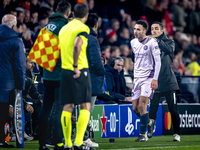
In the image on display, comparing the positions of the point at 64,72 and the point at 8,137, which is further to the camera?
the point at 8,137

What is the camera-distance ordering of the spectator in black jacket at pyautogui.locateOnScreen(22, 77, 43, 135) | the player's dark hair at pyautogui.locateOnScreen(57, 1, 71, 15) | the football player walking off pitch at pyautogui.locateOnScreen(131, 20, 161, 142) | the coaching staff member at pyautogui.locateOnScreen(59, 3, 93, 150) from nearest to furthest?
the coaching staff member at pyautogui.locateOnScreen(59, 3, 93, 150) → the player's dark hair at pyautogui.locateOnScreen(57, 1, 71, 15) → the football player walking off pitch at pyautogui.locateOnScreen(131, 20, 161, 142) → the spectator in black jacket at pyautogui.locateOnScreen(22, 77, 43, 135)

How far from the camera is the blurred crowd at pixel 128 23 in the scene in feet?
36.5

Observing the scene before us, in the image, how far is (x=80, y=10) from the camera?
5.54m

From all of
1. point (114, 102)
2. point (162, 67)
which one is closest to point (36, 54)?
point (162, 67)

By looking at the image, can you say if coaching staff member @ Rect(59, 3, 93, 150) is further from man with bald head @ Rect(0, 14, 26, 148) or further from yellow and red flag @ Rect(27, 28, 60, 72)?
man with bald head @ Rect(0, 14, 26, 148)

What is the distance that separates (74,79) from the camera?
527cm

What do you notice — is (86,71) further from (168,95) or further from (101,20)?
(101,20)

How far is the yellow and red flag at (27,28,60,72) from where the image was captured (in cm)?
562

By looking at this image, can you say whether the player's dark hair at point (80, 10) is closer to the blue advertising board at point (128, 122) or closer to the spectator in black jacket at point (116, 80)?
the blue advertising board at point (128, 122)

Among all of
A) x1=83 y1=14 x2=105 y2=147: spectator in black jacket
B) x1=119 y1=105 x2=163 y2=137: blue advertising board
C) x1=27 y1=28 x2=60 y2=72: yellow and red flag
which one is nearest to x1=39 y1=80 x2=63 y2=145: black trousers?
x1=27 y1=28 x2=60 y2=72: yellow and red flag

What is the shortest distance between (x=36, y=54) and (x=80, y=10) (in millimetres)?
862

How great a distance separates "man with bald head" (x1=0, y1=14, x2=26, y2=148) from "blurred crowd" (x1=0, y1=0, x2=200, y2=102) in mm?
2849

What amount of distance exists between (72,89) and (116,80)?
4.53m

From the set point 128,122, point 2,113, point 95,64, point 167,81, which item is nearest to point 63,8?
point 95,64
